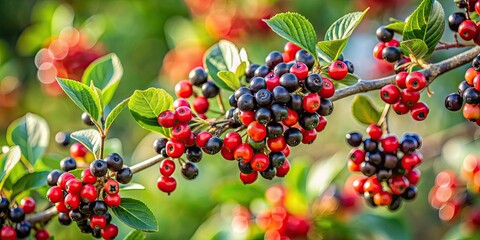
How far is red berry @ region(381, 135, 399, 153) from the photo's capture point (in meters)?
2.29

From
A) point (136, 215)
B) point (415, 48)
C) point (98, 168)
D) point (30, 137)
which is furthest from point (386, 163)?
point (30, 137)

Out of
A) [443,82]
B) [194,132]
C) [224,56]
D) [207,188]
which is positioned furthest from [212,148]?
[443,82]

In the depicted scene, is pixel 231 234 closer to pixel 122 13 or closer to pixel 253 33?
pixel 253 33

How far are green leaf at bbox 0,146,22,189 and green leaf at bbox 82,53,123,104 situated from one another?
0.43 m

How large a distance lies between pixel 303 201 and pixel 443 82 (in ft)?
6.78

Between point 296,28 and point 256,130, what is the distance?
1.40ft

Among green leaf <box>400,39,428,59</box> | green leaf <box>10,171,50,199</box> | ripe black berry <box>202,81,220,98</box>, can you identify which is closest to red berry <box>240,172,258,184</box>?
ripe black berry <box>202,81,220,98</box>

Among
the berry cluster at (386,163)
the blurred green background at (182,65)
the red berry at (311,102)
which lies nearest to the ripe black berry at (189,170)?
the red berry at (311,102)

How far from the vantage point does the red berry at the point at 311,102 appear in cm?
190

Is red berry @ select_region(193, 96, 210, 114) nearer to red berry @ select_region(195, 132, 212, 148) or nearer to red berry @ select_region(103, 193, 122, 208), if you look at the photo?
red berry @ select_region(195, 132, 212, 148)

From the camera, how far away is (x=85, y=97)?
2127 mm

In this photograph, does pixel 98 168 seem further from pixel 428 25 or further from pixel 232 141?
pixel 428 25

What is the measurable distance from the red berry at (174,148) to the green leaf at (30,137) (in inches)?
33.8

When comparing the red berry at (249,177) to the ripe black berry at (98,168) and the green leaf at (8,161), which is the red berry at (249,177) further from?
the green leaf at (8,161)
